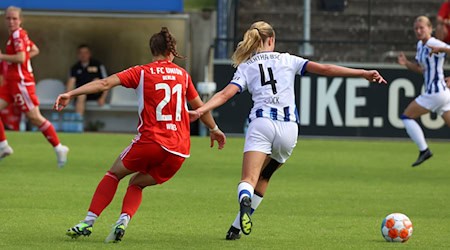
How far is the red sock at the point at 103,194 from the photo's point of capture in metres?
8.95

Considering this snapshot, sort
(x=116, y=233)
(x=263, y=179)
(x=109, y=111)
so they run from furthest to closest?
(x=109, y=111)
(x=263, y=179)
(x=116, y=233)

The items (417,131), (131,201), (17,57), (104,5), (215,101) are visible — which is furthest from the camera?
(104,5)

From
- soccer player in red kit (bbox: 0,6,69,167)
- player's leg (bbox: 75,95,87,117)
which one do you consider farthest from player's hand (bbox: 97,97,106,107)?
soccer player in red kit (bbox: 0,6,69,167)

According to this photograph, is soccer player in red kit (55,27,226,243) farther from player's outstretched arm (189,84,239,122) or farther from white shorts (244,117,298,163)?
white shorts (244,117,298,163)

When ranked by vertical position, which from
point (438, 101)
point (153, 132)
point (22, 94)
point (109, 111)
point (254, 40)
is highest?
point (254, 40)

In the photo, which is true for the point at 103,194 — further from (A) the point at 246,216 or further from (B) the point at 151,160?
(A) the point at 246,216

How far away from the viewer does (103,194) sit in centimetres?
897

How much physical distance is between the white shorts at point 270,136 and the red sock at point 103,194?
3.57ft

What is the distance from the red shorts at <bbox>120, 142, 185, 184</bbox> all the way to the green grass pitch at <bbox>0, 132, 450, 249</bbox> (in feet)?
1.82

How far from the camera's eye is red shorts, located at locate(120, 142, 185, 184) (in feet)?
29.2

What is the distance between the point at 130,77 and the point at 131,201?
970mm

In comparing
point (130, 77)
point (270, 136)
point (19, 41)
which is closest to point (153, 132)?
point (130, 77)

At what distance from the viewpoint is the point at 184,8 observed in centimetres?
2473

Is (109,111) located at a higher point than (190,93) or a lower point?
lower
